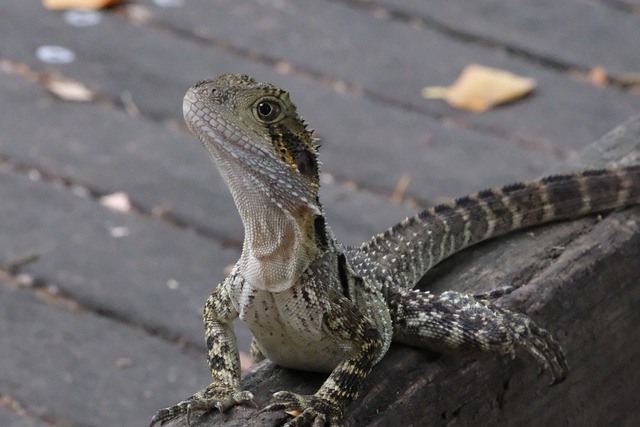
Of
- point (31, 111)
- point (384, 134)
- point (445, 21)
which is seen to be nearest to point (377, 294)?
point (384, 134)

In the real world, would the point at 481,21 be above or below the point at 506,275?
below

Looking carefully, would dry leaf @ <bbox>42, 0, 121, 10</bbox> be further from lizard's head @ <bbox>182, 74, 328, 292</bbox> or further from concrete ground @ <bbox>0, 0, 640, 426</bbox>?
lizard's head @ <bbox>182, 74, 328, 292</bbox>

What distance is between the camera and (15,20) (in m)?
6.54

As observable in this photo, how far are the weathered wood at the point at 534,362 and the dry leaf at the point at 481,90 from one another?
2.39 meters

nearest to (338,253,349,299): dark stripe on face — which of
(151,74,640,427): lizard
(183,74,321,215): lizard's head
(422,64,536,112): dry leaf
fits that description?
(151,74,640,427): lizard

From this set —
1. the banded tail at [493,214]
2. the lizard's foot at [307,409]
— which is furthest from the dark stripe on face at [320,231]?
the banded tail at [493,214]

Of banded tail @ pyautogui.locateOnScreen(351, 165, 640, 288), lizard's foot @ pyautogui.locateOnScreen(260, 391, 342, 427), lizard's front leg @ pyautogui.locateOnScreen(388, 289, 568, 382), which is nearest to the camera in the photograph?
lizard's foot @ pyautogui.locateOnScreen(260, 391, 342, 427)

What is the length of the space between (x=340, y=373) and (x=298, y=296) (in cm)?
21

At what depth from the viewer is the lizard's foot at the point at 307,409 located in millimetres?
2723

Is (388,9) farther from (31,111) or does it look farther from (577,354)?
(577,354)

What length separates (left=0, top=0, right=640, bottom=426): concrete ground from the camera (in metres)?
4.62

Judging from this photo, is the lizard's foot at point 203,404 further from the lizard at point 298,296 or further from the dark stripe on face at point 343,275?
the dark stripe on face at point 343,275

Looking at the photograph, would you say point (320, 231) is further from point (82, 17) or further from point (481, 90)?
point (82, 17)

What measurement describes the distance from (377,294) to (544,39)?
11.6 ft
